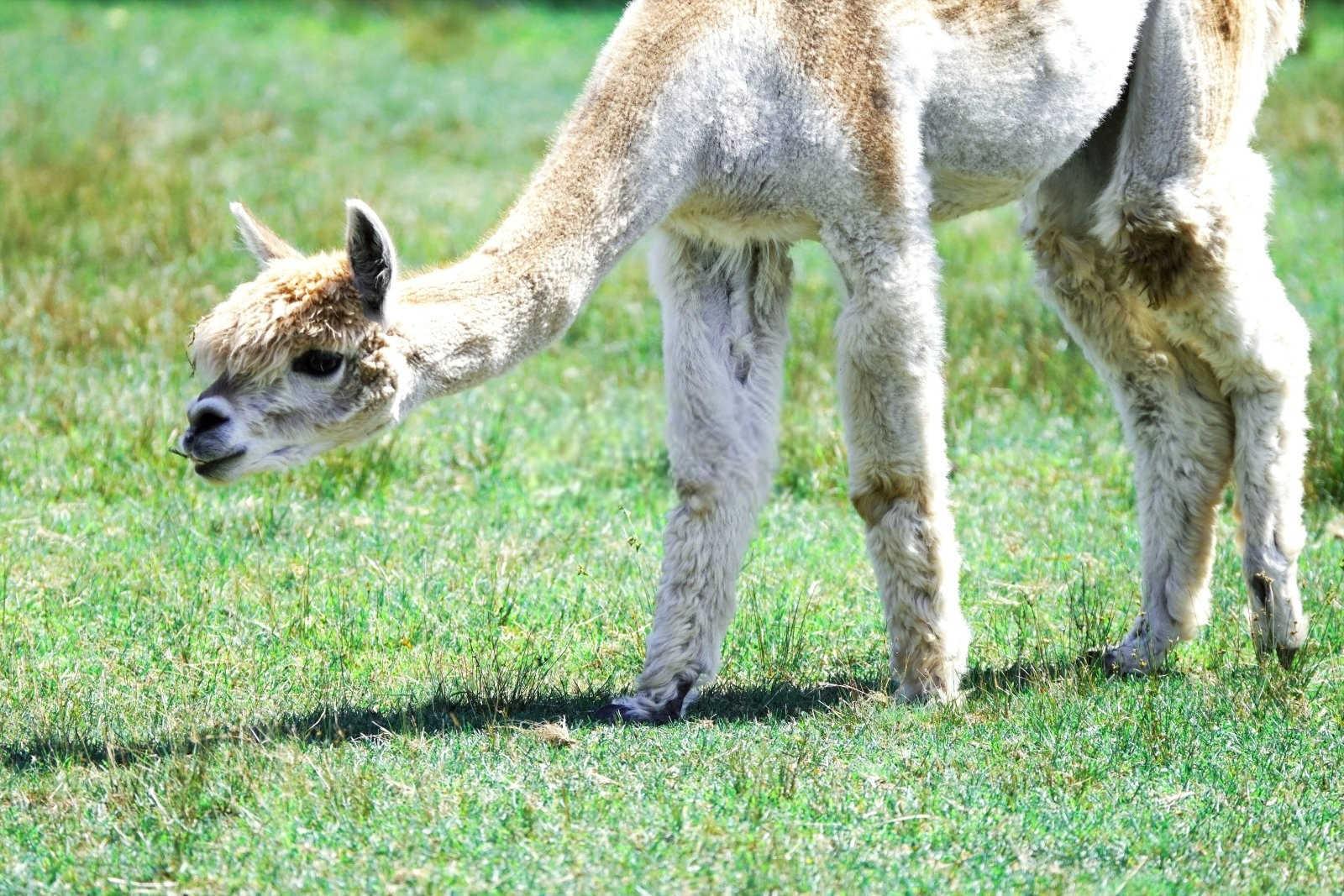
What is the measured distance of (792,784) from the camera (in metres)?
4.55

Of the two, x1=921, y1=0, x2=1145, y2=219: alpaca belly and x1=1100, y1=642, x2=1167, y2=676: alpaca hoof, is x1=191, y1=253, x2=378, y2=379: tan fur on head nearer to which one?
x1=921, y1=0, x2=1145, y2=219: alpaca belly

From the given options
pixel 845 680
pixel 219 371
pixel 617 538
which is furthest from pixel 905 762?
pixel 617 538

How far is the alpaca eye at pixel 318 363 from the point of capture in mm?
4668

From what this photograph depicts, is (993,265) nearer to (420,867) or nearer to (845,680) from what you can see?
(845,680)

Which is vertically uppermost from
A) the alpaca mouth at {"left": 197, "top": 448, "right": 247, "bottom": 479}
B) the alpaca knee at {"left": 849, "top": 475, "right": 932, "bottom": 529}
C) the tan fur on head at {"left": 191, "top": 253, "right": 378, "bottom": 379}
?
the tan fur on head at {"left": 191, "top": 253, "right": 378, "bottom": 379}

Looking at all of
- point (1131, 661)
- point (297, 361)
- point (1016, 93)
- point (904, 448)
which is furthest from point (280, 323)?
point (1131, 661)

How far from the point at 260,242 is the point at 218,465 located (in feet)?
2.11

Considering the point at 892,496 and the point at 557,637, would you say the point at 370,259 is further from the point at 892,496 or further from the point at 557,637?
the point at 557,637

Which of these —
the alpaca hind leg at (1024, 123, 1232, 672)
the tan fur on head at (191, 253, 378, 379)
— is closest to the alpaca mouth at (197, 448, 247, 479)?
the tan fur on head at (191, 253, 378, 379)

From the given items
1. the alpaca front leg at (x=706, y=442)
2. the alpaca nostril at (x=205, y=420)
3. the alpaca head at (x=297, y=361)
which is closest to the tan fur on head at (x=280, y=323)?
the alpaca head at (x=297, y=361)

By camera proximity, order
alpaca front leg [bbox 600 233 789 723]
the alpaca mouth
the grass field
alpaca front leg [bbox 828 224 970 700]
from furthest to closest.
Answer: alpaca front leg [bbox 600 233 789 723] → alpaca front leg [bbox 828 224 970 700] → the alpaca mouth → the grass field

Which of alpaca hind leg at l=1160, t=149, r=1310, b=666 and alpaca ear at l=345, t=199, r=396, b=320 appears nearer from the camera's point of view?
alpaca ear at l=345, t=199, r=396, b=320

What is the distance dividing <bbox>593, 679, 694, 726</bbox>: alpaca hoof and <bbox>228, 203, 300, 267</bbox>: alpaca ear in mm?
1653

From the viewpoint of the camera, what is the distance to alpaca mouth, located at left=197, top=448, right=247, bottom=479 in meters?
4.65
